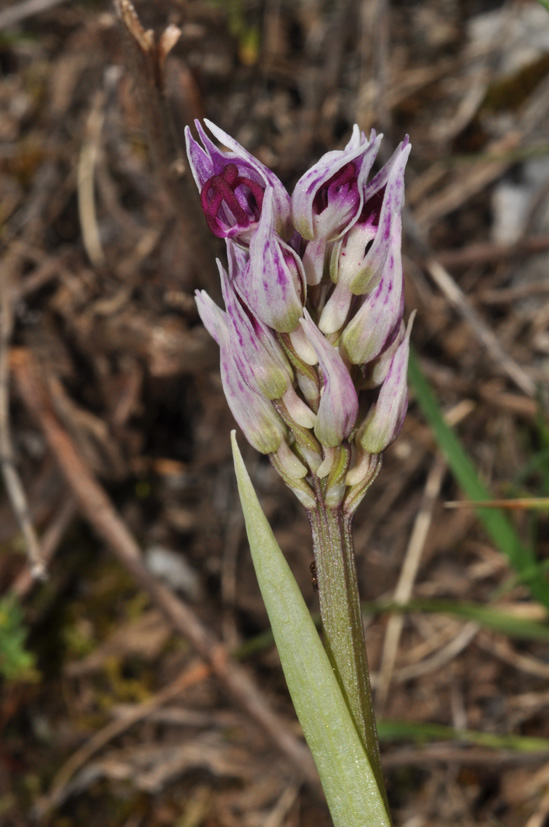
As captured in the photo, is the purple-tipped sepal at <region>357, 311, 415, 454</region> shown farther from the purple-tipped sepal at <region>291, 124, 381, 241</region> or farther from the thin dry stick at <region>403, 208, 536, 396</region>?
the thin dry stick at <region>403, 208, 536, 396</region>

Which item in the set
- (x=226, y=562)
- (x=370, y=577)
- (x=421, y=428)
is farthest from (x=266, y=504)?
(x=421, y=428)

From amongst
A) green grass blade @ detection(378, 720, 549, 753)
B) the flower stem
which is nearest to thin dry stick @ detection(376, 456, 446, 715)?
green grass blade @ detection(378, 720, 549, 753)

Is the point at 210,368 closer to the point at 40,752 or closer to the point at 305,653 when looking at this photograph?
the point at 40,752

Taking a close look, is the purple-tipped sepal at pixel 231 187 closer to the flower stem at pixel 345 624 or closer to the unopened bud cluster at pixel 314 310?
the unopened bud cluster at pixel 314 310

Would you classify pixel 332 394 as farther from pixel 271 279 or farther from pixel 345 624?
pixel 345 624

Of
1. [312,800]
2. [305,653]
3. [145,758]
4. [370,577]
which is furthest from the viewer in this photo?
[370,577]

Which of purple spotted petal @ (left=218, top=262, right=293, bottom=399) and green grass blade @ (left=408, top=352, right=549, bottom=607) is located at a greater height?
purple spotted petal @ (left=218, top=262, right=293, bottom=399)

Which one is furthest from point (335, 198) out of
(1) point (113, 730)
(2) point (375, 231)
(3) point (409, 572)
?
(1) point (113, 730)
